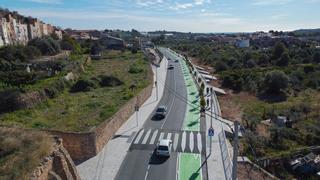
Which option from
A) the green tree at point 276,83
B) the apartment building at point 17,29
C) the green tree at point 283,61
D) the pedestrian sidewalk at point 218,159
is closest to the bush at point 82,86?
the pedestrian sidewalk at point 218,159

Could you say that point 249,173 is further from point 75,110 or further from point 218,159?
point 75,110

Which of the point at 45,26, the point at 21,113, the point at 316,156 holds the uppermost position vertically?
the point at 45,26

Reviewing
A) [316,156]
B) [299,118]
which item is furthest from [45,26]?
[316,156]

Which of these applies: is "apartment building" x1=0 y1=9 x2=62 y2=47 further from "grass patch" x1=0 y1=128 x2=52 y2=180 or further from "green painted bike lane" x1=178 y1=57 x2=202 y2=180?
"grass patch" x1=0 y1=128 x2=52 y2=180

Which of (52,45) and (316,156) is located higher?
(52,45)

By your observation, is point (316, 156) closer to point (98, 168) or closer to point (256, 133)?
point (256, 133)

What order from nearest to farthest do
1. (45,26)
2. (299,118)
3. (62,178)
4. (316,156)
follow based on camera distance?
(62,178) < (316,156) < (299,118) < (45,26)
